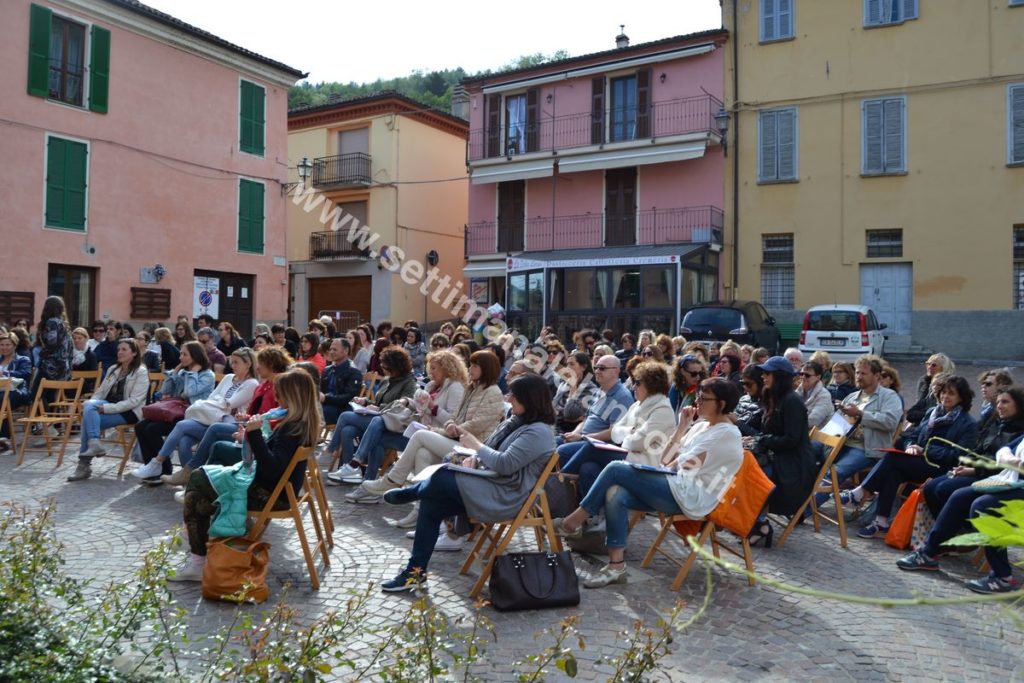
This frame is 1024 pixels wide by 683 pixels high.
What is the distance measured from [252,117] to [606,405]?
691 inches

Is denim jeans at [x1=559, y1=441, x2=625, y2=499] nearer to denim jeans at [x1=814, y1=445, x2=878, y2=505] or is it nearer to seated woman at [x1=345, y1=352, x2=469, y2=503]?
seated woman at [x1=345, y1=352, x2=469, y2=503]

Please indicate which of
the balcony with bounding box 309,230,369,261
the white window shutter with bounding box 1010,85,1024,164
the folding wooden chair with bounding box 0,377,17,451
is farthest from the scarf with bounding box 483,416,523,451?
the balcony with bounding box 309,230,369,261

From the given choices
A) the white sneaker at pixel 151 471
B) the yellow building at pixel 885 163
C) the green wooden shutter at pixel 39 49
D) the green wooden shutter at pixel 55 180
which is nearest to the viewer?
the white sneaker at pixel 151 471

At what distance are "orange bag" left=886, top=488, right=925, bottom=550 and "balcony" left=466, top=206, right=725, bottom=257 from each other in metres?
16.3

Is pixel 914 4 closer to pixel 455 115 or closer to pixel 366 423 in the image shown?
pixel 455 115

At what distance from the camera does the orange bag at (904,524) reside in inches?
212

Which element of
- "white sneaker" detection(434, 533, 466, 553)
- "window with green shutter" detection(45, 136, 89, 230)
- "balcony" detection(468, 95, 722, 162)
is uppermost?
"balcony" detection(468, 95, 722, 162)

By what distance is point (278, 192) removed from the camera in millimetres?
21406

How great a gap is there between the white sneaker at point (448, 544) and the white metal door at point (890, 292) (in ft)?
58.8

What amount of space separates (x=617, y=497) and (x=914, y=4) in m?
20.1

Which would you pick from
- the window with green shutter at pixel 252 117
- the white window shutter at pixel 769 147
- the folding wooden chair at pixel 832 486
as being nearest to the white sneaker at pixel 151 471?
the folding wooden chair at pixel 832 486

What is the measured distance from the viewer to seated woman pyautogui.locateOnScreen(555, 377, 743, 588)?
180 inches

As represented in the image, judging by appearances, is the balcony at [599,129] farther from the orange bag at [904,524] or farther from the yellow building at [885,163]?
the orange bag at [904,524]

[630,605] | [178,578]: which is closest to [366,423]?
[178,578]
